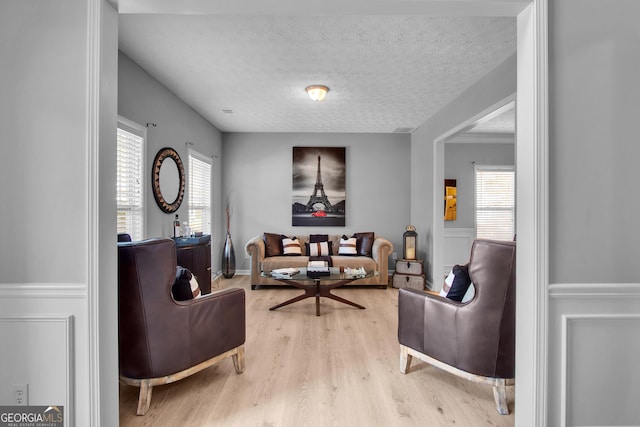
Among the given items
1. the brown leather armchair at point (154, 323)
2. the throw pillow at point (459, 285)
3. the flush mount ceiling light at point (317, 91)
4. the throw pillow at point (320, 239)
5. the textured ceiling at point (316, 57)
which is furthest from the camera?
the throw pillow at point (320, 239)

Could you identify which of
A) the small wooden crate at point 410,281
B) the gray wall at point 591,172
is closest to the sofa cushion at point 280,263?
the small wooden crate at point 410,281

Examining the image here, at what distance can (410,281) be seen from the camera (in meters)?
5.05

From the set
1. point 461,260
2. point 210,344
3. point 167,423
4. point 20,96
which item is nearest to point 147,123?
point 20,96

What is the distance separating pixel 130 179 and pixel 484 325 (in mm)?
3300

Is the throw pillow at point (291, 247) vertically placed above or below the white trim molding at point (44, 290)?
below

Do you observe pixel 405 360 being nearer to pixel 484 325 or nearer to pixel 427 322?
pixel 427 322

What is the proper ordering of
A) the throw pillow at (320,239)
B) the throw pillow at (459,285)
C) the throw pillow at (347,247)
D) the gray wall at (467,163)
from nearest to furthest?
the throw pillow at (459,285)
the throw pillow at (347,247)
the throw pillow at (320,239)
the gray wall at (467,163)

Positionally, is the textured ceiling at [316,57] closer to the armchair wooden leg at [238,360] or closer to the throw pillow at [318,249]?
the throw pillow at [318,249]

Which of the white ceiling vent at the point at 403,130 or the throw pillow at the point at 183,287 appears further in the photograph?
the white ceiling vent at the point at 403,130

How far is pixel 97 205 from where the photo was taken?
1.51 metres

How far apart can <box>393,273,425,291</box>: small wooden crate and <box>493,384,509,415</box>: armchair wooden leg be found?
2.99 meters

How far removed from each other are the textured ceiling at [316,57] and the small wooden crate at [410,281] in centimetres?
248

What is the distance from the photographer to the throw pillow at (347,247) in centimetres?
549

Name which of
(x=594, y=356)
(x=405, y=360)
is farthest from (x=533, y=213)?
(x=405, y=360)
